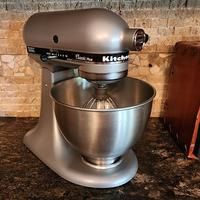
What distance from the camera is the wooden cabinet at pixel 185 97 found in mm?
652

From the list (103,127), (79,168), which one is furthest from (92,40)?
(79,168)

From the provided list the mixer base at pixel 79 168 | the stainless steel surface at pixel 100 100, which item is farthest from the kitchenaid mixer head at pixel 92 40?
the mixer base at pixel 79 168

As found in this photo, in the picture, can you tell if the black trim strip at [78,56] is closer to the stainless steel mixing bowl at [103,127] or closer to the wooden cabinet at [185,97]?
the stainless steel mixing bowl at [103,127]

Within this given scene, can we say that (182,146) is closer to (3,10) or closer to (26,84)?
(26,84)

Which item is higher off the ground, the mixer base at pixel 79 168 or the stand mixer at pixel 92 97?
the stand mixer at pixel 92 97

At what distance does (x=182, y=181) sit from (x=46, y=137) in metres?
0.35

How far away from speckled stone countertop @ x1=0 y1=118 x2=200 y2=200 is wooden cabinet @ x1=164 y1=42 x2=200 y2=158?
0.04 m

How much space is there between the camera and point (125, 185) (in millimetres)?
569

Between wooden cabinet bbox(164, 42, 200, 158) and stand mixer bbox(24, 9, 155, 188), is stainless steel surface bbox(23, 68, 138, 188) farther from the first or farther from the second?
wooden cabinet bbox(164, 42, 200, 158)

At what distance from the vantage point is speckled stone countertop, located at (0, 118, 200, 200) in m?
0.54

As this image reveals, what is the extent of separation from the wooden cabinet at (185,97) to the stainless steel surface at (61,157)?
0.53ft

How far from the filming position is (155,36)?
32.2 inches

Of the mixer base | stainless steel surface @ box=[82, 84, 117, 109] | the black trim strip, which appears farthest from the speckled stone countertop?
the black trim strip

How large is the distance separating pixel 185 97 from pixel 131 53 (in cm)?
24
